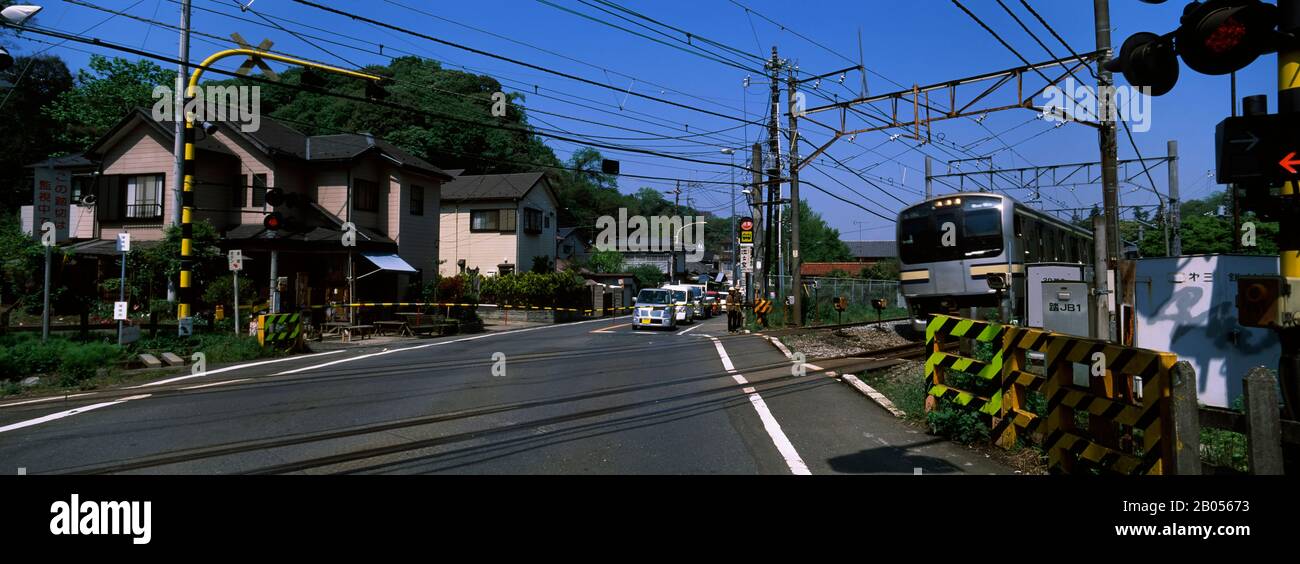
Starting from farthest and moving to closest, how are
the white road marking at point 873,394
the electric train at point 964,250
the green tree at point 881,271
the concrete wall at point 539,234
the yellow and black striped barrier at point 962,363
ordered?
the green tree at point 881,271
the concrete wall at point 539,234
the electric train at point 964,250
the white road marking at point 873,394
the yellow and black striped barrier at point 962,363

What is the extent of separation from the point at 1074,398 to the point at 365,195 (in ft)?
89.5

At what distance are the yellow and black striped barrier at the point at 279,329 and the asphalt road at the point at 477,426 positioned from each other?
10.8 ft

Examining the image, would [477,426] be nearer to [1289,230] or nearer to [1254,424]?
[1254,424]

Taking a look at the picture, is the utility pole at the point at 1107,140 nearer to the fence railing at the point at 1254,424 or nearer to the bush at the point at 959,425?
the bush at the point at 959,425

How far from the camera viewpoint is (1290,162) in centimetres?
482

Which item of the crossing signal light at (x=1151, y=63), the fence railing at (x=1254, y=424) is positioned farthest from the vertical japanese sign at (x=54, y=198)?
the fence railing at (x=1254, y=424)

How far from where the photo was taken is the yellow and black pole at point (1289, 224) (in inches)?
191

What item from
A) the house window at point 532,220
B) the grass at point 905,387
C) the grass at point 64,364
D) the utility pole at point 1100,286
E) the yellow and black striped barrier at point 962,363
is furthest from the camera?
the house window at point 532,220

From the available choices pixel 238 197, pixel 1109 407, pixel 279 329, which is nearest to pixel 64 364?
pixel 279 329

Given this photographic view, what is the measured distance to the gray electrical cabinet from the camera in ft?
40.4

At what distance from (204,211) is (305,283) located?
4252mm

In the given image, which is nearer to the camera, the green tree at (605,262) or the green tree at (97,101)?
the green tree at (97,101)

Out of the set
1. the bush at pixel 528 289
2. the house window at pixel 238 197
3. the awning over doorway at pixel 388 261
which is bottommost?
the bush at pixel 528 289
